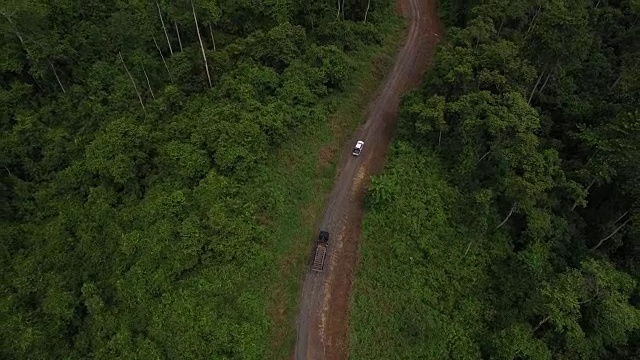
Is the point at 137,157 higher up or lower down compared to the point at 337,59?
lower down

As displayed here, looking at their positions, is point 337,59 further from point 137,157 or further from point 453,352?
point 453,352

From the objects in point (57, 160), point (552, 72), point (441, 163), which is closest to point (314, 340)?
point (441, 163)

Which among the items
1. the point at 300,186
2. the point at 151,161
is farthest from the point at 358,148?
the point at 151,161

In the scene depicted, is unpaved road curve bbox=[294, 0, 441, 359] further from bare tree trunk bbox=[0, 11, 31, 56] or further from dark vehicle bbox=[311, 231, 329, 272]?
bare tree trunk bbox=[0, 11, 31, 56]

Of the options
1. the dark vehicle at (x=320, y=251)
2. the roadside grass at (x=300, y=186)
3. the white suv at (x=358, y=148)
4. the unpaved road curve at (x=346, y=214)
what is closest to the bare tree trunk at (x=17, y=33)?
the roadside grass at (x=300, y=186)

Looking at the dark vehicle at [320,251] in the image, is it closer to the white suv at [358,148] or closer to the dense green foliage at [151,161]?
the dense green foliage at [151,161]

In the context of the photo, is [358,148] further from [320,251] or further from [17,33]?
[17,33]

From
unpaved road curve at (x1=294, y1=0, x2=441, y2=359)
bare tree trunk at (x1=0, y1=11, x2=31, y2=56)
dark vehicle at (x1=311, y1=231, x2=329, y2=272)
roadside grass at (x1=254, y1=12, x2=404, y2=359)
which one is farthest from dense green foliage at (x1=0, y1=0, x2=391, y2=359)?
unpaved road curve at (x1=294, y1=0, x2=441, y2=359)
